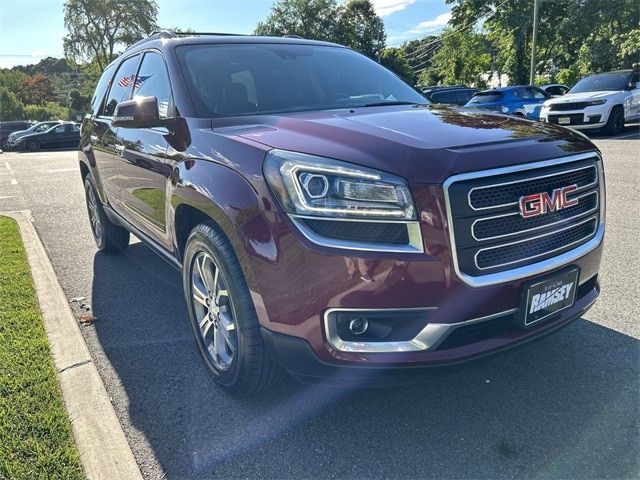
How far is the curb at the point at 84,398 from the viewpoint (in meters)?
2.27

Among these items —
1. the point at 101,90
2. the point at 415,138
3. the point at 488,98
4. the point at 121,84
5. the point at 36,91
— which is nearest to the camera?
the point at 415,138

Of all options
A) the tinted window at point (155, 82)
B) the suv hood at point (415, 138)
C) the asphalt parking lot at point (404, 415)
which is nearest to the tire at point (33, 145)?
the tinted window at point (155, 82)

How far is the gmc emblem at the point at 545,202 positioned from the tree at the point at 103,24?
46.8 meters

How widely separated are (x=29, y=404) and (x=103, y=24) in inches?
1927

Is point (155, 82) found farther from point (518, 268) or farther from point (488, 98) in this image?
point (488, 98)

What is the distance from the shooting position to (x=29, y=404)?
8.67 ft

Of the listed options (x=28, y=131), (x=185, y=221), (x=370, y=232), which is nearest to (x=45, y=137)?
(x=28, y=131)

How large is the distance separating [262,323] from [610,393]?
5.89 ft

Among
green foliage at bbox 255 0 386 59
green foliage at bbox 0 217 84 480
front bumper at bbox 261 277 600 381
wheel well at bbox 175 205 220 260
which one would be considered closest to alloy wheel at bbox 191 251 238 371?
wheel well at bbox 175 205 220 260

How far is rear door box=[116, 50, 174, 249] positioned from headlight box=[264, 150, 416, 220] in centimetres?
114

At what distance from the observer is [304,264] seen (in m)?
2.04

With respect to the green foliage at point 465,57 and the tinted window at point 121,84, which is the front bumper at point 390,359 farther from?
the green foliage at point 465,57

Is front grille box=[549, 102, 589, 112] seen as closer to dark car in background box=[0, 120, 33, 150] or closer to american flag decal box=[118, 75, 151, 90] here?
american flag decal box=[118, 75, 151, 90]

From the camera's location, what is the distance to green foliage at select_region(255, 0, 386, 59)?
56.4 meters
